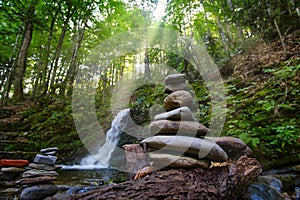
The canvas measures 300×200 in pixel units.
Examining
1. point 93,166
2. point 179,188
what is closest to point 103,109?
point 93,166

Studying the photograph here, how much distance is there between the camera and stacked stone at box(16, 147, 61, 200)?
3.44 metres

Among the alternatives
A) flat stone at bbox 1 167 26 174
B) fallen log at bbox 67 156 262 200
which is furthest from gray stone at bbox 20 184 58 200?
fallen log at bbox 67 156 262 200

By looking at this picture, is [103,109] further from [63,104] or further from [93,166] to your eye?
[93,166]

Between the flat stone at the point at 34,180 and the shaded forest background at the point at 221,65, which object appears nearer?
the flat stone at the point at 34,180

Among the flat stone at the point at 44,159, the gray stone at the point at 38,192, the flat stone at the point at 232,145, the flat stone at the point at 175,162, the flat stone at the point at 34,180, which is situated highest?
the flat stone at the point at 232,145

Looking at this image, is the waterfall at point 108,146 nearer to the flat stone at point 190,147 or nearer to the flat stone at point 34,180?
the flat stone at point 34,180

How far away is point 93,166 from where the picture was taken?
266 inches

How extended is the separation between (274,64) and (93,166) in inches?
283

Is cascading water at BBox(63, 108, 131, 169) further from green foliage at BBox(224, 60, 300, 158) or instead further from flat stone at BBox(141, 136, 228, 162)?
flat stone at BBox(141, 136, 228, 162)

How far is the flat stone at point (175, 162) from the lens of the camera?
2.17m

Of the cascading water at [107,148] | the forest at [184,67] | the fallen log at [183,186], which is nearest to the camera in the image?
the fallen log at [183,186]

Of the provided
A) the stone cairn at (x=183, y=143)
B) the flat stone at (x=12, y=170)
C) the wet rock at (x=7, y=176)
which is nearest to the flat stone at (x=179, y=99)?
the stone cairn at (x=183, y=143)

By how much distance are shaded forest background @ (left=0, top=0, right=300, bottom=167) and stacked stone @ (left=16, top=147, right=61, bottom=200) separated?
139 inches

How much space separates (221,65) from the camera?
9.14 m
